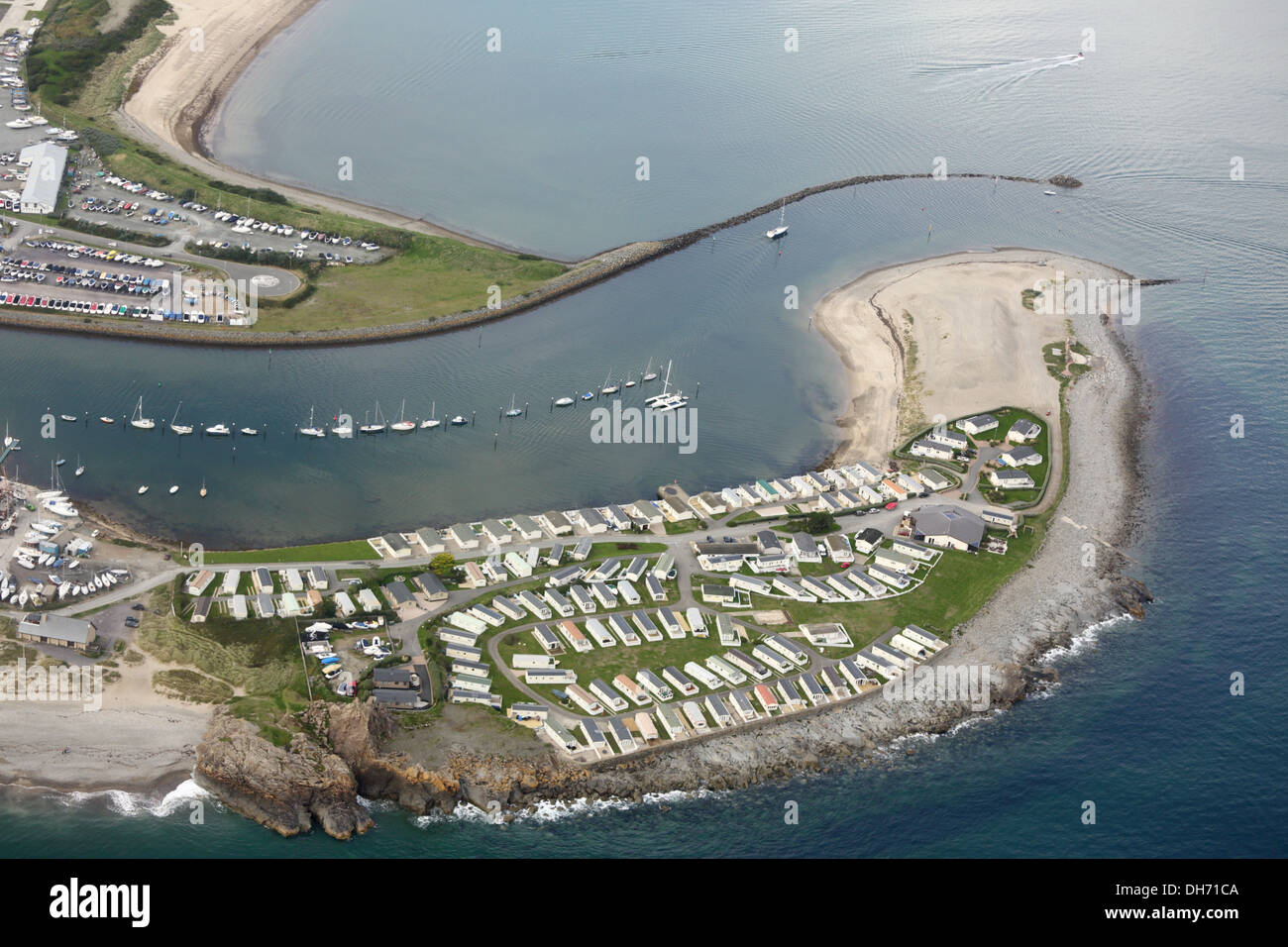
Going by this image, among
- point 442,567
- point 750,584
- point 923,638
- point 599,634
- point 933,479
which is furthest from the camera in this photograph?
point 933,479

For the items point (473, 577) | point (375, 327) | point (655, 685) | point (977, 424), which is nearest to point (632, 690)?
point (655, 685)

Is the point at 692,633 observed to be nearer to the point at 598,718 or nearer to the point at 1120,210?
the point at 598,718

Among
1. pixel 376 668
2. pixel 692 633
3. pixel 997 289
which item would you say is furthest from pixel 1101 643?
pixel 997 289

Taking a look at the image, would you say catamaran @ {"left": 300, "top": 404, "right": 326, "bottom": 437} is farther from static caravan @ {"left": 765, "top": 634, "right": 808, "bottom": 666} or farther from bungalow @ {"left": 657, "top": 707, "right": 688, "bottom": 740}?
static caravan @ {"left": 765, "top": 634, "right": 808, "bottom": 666}

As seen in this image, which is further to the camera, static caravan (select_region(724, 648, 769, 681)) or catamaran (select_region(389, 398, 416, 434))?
catamaran (select_region(389, 398, 416, 434))

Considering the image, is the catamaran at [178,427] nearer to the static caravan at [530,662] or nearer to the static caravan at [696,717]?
the static caravan at [530,662]

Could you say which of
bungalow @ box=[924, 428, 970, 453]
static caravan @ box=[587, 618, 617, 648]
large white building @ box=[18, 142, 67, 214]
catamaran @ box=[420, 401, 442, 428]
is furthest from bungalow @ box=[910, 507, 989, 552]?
large white building @ box=[18, 142, 67, 214]

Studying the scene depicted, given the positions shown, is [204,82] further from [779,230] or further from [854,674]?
[854,674]
